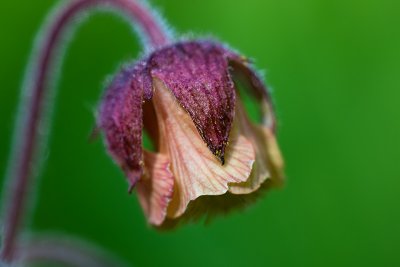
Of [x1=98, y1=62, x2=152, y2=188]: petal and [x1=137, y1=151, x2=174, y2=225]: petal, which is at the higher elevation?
[x1=98, y1=62, x2=152, y2=188]: petal

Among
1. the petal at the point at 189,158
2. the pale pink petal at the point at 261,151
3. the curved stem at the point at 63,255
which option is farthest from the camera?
the curved stem at the point at 63,255

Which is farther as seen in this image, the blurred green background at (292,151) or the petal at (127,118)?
the blurred green background at (292,151)

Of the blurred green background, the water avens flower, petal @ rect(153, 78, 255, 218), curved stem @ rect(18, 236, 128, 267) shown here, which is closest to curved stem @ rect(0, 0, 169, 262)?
the water avens flower

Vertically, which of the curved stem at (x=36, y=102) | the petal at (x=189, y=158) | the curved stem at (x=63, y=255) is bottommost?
the petal at (x=189, y=158)

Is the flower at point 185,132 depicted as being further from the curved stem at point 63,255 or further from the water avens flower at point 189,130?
the curved stem at point 63,255

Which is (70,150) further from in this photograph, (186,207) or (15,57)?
(186,207)

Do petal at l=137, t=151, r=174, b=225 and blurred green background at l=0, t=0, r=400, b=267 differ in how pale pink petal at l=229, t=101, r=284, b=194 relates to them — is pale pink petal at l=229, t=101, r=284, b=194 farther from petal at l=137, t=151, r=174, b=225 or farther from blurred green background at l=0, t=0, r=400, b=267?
blurred green background at l=0, t=0, r=400, b=267

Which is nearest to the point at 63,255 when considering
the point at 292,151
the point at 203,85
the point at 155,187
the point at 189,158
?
the point at 155,187

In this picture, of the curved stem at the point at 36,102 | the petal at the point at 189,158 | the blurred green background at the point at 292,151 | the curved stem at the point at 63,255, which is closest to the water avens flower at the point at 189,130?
the petal at the point at 189,158
